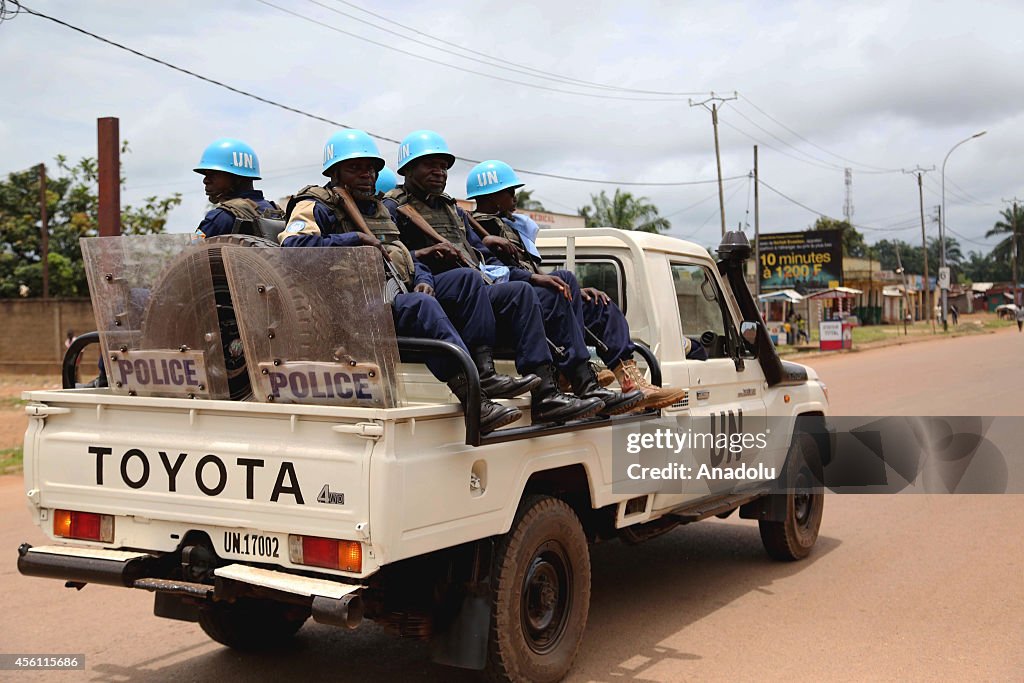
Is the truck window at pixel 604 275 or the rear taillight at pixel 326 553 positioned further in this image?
the truck window at pixel 604 275

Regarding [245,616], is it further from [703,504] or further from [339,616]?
[703,504]

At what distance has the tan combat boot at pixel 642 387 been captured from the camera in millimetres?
4816

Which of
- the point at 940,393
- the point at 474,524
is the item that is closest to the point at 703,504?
the point at 474,524

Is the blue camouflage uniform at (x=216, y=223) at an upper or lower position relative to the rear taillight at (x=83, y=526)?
upper

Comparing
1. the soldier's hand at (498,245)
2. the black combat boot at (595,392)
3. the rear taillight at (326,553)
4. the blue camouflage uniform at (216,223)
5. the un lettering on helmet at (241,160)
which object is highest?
the un lettering on helmet at (241,160)

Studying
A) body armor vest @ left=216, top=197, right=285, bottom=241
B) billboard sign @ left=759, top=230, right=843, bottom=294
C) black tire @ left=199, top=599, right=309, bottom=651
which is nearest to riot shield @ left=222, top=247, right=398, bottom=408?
body armor vest @ left=216, top=197, right=285, bottom=241

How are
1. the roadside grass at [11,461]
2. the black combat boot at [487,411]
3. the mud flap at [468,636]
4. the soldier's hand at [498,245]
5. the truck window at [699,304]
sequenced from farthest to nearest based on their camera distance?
1. the roadside grass at [11,461]
2. the truck window at [699,304]
3. the soldier's hand at [498,245]
4. the mud flap at [468,636]
5. the black combat boot at [487,411]

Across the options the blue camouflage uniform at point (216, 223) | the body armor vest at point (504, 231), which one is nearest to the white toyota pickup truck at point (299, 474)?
the blue camouflage uniform at point (216, 223)

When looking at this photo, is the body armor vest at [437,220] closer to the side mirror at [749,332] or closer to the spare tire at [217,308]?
the spare tire at [217,308]

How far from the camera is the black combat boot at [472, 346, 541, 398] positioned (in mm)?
3988

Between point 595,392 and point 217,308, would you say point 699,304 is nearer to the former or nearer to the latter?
point 595,392

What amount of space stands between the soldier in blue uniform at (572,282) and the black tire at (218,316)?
5.06ft

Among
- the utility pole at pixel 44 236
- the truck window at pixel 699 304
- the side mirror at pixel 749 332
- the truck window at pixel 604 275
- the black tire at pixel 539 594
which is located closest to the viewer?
the black tire at pixel 539 594

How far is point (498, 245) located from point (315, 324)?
5.59 feet
